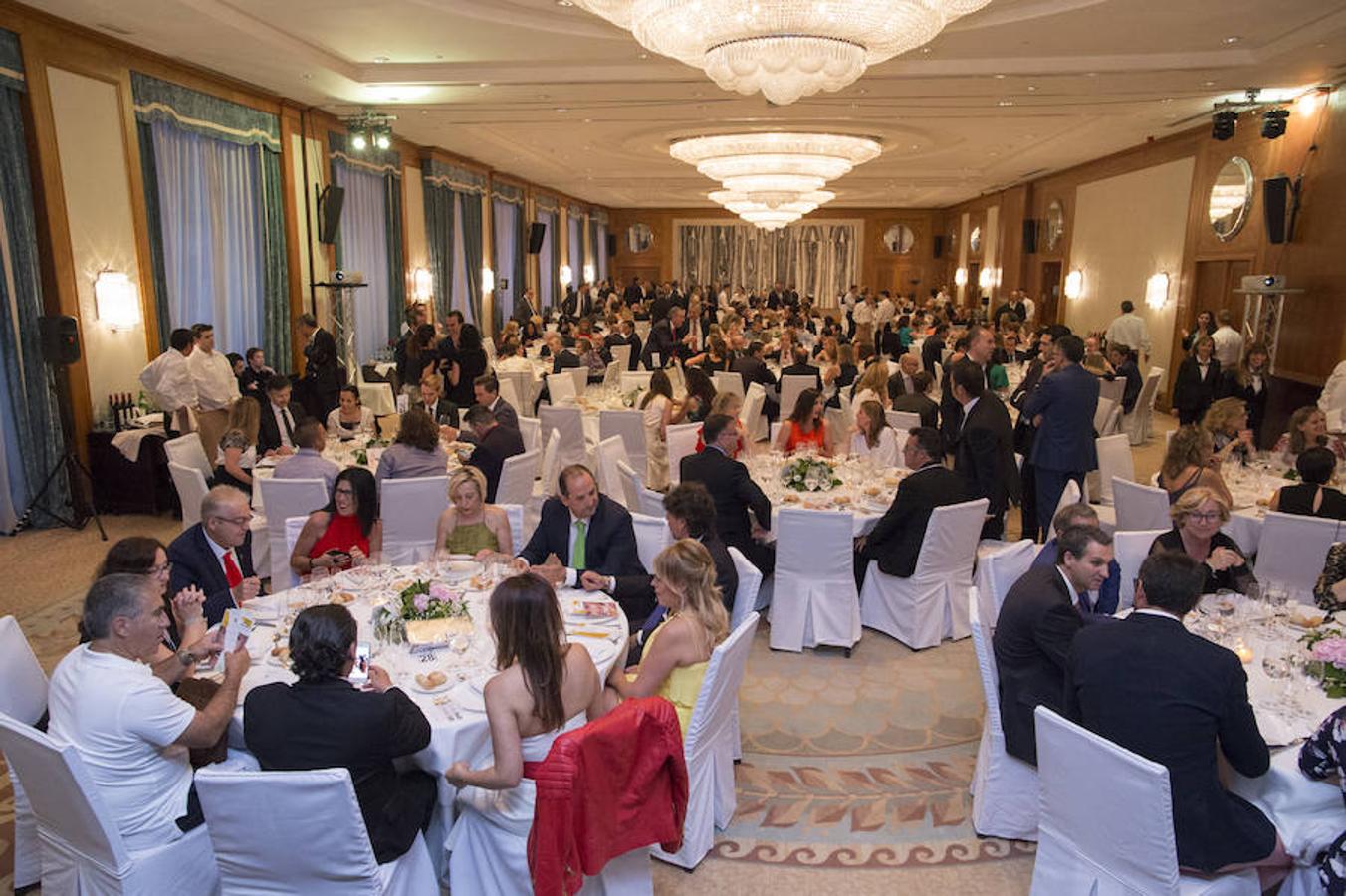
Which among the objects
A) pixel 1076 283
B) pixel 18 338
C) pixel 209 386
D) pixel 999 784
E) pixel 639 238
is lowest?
pixel 999 784

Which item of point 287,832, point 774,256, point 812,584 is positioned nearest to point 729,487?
point 812,584

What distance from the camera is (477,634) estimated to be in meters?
3.45

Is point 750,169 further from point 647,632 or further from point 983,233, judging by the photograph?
point 983,233

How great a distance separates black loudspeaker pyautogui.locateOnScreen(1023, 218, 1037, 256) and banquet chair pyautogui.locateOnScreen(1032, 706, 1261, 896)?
17.9 m

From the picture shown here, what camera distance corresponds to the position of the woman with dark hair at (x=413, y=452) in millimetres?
5516

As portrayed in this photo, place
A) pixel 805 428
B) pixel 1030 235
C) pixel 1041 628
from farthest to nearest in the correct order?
pixel 1030 235 < pixel 805 428 < pixel 1041 628

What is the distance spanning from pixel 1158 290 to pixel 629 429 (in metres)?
9.59

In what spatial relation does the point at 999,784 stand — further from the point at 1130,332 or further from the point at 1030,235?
the point at 1030,235

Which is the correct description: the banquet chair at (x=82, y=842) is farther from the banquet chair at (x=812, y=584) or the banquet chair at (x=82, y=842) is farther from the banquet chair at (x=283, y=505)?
the banquet chair at (x=812, y=584)

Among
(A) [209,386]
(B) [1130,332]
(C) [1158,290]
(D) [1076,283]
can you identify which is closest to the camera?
(A) [209,386]

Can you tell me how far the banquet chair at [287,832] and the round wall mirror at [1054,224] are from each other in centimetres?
1792

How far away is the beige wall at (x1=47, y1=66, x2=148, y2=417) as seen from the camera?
24.0ft

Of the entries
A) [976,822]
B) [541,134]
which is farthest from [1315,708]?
[541,134]

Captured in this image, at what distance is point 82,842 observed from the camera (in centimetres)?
263
